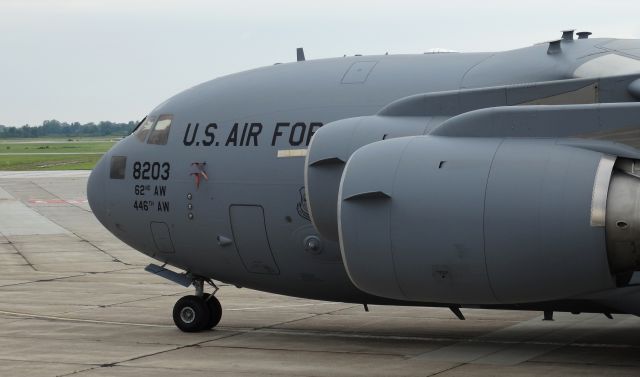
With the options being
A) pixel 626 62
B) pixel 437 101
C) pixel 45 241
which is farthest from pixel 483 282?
pixel 45 241

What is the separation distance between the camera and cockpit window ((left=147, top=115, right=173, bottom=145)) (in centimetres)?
1842

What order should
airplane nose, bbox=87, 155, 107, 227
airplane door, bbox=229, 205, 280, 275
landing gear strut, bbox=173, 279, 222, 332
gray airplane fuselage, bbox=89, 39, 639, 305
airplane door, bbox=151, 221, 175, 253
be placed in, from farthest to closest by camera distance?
airplane nose, bbox=87, 155, 107, 227 < landing gear strut, bbox=173, 279, 222, 332 < airplane door, bbox=151, 221, 175, 253 < airplane door, bbox=229, 205, 280, 275 < gray airplane fuselage, bbox=89, 39, 639, 305

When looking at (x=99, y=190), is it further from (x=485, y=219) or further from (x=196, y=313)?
(x=485, y=219)

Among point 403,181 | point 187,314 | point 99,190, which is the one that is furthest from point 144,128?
point 403,181

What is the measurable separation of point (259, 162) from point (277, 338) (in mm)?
2693

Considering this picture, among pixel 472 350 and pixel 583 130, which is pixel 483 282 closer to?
pixel 583 130

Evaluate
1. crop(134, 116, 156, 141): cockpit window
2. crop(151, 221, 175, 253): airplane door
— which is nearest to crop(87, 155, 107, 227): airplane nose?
crop(134, 116, 156, 141): cockpit window

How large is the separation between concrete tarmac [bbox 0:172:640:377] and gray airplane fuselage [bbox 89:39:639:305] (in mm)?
1054

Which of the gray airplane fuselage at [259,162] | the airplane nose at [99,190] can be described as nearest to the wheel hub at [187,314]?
the gray airplane fuselage at [259,162]

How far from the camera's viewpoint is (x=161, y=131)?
18.5 m

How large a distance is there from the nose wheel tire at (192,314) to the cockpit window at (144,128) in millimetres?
2549

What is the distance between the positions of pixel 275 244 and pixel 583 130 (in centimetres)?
564

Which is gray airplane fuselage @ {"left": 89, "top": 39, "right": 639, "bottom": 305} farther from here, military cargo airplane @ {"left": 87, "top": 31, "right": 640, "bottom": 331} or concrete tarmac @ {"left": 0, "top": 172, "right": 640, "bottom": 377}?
concrete tarmac @ {"left": 0, "top": 172, "right": 640, "bottom": 377}

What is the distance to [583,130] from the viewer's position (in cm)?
1289
